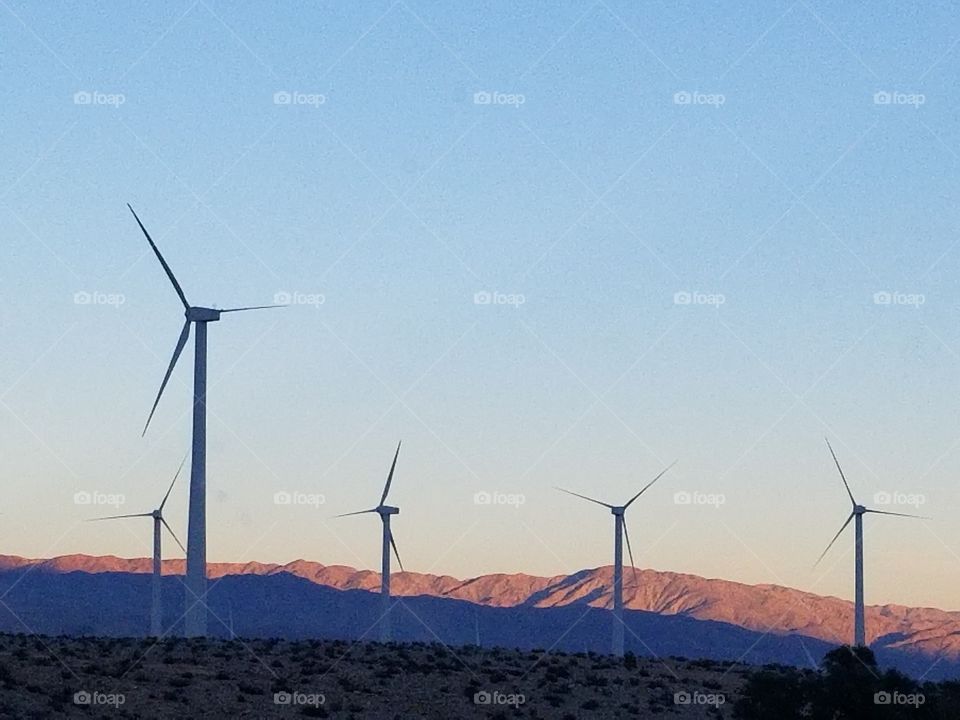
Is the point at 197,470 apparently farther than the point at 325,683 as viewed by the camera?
Yes

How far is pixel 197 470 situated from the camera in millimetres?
78188

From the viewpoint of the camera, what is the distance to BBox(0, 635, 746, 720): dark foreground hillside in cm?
5459

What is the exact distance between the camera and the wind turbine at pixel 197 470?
7344 centimetres

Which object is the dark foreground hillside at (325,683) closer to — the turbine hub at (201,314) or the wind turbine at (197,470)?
the wind turbine at (197,470)

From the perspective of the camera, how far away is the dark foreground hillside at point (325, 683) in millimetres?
54594

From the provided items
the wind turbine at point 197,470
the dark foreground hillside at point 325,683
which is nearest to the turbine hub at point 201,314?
the wind turbine at point 197,470

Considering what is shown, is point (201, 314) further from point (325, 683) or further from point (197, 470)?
point (325, 683)

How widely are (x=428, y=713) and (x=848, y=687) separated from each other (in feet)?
51.3

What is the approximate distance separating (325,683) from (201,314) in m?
29.2

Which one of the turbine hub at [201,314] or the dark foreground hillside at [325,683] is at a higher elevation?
the turbine hub at [201,314]

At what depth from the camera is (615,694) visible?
66250mm

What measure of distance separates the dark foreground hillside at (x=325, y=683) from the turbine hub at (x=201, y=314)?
20.0m

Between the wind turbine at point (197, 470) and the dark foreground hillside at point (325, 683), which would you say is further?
the wind turbine at point (197, 470)

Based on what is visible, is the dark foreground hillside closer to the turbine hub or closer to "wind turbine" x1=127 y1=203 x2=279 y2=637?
"wind turbine" x1=127 y1=203 x2=279 y2=637
